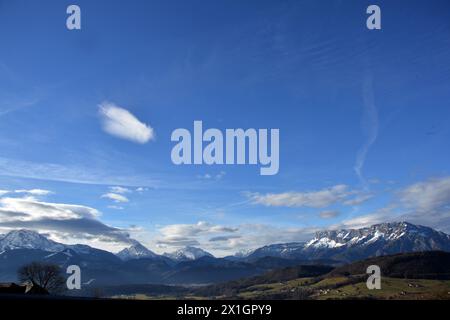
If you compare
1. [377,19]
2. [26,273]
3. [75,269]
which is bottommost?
[26,273]

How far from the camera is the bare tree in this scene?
Answer: 427 ft

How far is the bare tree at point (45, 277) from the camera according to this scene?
130m

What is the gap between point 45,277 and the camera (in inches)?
5172
